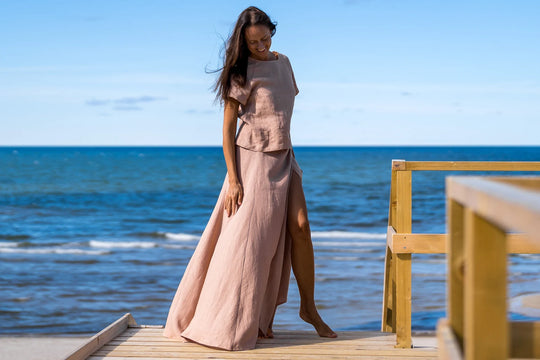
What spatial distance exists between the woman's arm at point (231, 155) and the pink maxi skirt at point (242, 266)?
35mm

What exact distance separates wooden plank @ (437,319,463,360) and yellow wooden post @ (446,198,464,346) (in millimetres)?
14

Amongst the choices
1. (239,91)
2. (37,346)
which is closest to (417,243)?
(239,91)

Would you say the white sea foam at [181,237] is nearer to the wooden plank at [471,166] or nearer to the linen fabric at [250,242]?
the linen fabric at [250,242]

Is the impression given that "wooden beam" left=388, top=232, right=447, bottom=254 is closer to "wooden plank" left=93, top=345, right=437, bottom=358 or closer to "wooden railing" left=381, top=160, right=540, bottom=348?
"wooden railing" left=381, top=160, right=540, bottom=348

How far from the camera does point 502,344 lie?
1001mm

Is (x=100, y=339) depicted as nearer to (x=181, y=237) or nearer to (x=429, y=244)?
(x=429, y=244)

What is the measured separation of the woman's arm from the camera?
11.2ft

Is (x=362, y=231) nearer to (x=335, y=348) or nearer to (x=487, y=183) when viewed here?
(x=335, y=348)

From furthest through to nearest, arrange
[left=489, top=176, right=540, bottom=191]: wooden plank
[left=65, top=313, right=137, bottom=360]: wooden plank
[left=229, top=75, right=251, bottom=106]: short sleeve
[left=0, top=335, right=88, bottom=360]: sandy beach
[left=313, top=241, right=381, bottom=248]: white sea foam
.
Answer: [left=313, top=241, right=381, bottom=248]: white sea foam, [left=0, top=335, right=88, bottom=360]: sandy beach, [left=229, top=75, right=251, bottom=106]: short sleeve, [left=65, top=313, right=137, bottom=360]: wooden plank, [left=489, top=176, right=540, bottom=191]: wooden plank

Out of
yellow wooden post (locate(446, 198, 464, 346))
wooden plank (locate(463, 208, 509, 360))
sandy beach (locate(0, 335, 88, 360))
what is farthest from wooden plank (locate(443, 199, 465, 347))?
sandy beach (locate(0, 335, 88, 360))

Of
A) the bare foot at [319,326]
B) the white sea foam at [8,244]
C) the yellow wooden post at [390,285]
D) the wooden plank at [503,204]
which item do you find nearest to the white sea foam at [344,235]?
the white sea foam at [8,244]

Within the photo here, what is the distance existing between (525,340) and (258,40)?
232 cm

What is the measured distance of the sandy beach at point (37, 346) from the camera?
185 inches

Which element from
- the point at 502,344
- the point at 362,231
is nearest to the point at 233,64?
the point at 502,344
